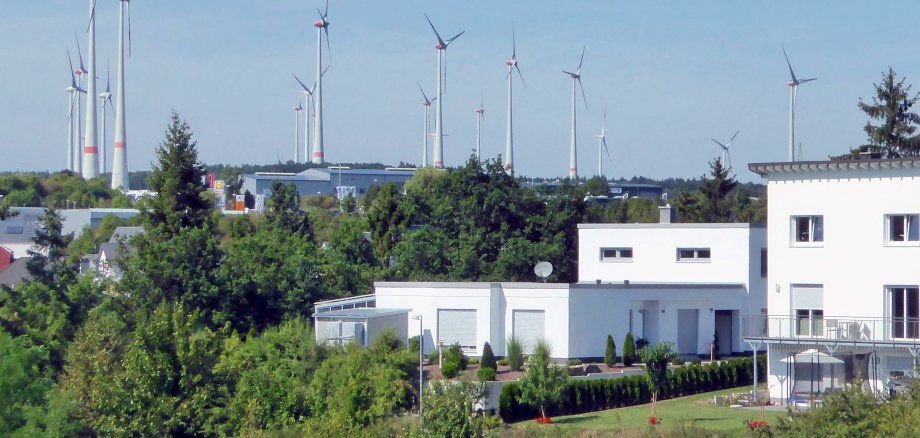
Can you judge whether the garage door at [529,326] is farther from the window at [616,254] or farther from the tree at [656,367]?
the window at [616,254]

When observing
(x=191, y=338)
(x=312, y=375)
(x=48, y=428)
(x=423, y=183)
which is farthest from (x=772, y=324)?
(x=423, y=183)

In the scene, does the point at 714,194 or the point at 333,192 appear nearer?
the point at 714,194

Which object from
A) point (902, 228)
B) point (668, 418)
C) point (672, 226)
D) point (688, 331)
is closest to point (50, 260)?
point (672, 226)

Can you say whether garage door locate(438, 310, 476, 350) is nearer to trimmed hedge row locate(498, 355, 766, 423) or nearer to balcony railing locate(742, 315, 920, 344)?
trimmed hedge row locate(498, 355, 766, 423)

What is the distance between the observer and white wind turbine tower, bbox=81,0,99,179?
121 meters

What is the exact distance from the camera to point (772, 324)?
37688mm

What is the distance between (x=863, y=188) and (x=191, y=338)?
65.8 feet

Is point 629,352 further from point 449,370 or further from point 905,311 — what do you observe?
point 905,311

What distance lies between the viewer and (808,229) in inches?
1502

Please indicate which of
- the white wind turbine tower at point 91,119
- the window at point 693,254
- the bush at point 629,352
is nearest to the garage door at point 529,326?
the bush at point 629,352

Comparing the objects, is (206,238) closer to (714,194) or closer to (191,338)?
(191,338)

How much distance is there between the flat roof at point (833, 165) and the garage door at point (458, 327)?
Result: 11.9 metres

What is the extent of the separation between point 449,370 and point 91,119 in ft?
365

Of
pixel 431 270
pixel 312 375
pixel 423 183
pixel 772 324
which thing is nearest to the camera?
pixel 312 375
